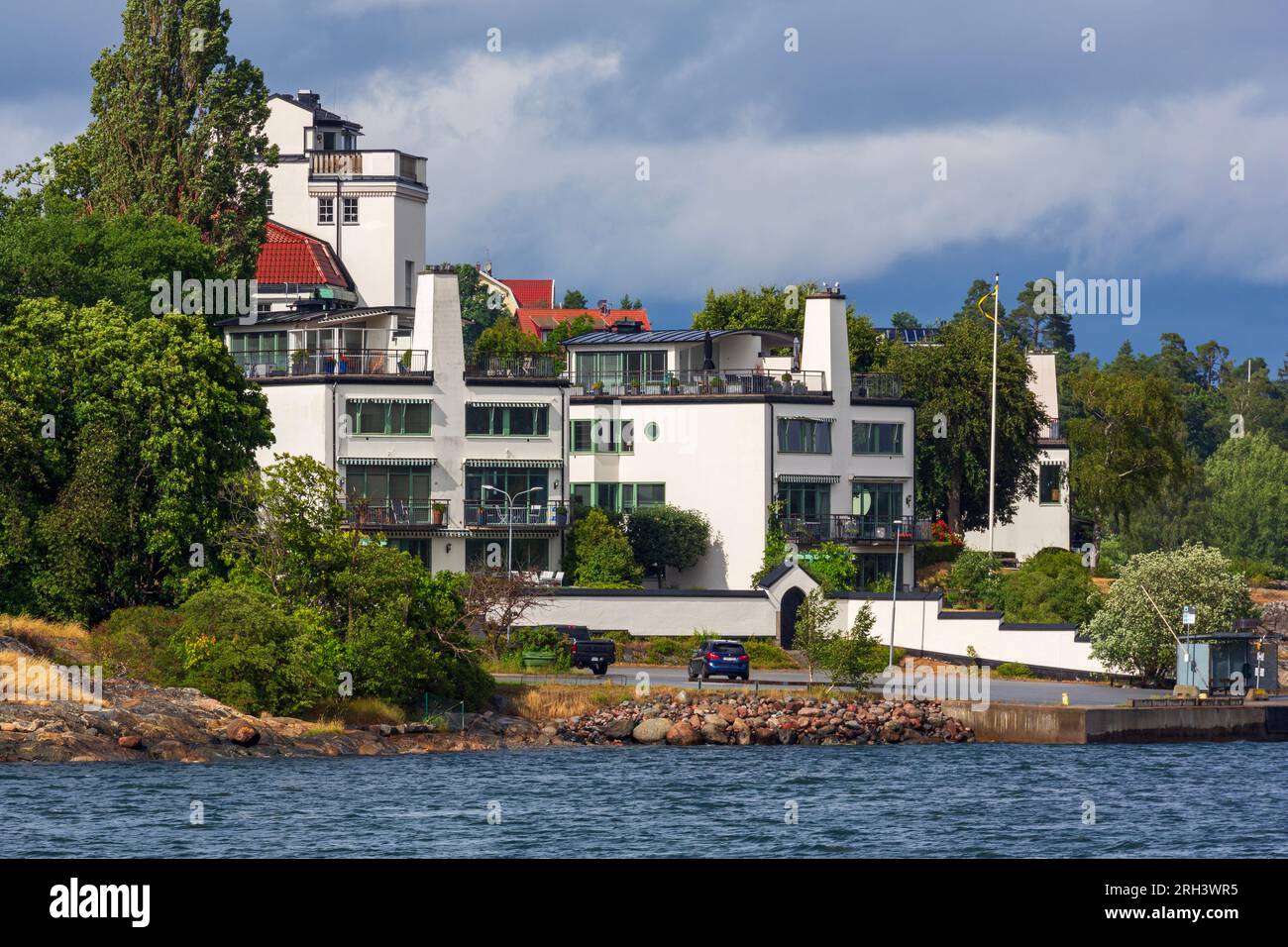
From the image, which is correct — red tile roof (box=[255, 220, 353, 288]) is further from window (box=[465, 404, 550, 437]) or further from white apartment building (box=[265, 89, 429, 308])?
window (box=[465, 404, 550, 437])

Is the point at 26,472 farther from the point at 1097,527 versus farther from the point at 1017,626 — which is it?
the point at 1097,527

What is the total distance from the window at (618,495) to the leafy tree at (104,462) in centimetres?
2588

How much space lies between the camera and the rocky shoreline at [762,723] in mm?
61219

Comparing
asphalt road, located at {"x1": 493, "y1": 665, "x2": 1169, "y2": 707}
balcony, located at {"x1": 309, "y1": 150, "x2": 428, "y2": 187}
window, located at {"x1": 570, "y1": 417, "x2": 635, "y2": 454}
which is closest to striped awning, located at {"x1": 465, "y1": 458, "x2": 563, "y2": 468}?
window, located at {"x1": 570, "y1": 417, "x2": 635, "y2": 454}

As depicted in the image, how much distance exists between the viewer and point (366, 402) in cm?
8156

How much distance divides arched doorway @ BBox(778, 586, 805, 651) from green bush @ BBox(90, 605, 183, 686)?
27.9 meters

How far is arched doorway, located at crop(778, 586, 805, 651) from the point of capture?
79438 millimetres

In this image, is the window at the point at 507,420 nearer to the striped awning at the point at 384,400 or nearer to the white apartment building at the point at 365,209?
the striped awning at the point at 384,400

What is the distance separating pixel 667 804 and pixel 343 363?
39.4m

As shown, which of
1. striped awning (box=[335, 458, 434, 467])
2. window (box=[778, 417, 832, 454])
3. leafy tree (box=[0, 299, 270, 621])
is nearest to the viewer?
leafy tree (box=[0, 299, 270, 621])

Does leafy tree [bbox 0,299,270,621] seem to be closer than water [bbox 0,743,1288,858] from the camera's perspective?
No

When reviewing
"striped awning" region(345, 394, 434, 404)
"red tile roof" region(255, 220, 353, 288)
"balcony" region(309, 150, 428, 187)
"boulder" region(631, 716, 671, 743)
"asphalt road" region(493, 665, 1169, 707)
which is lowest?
"boulder" region(631, 716, 671, 743)

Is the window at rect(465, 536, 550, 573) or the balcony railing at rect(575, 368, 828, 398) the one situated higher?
the balcony railing at rect(575, 368, 828, 398)
